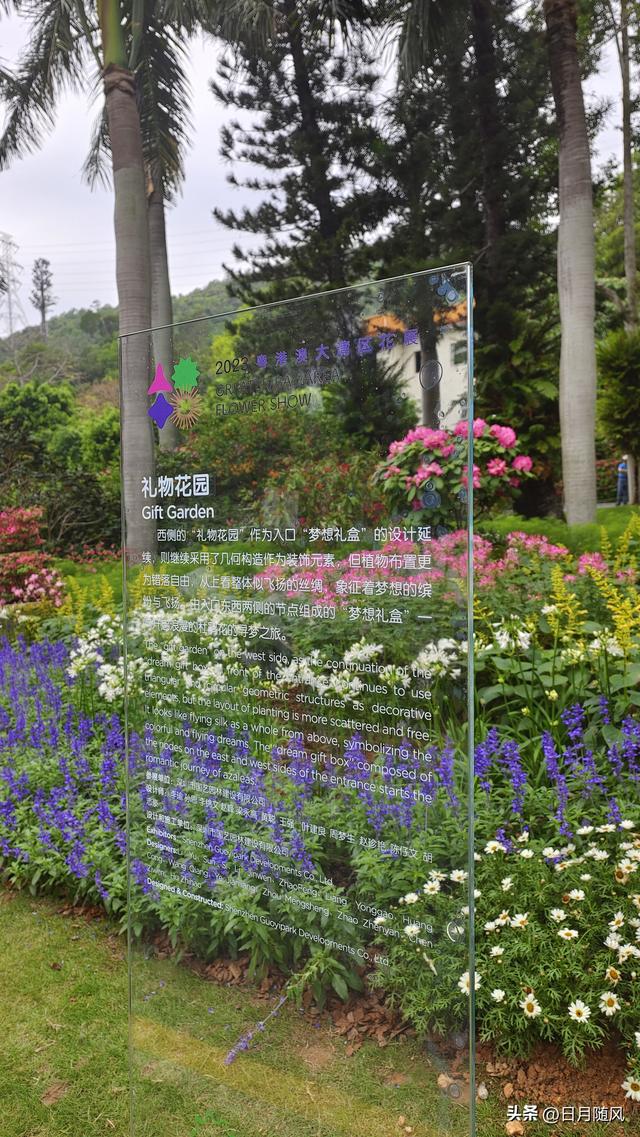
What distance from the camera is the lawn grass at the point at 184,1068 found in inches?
54.8

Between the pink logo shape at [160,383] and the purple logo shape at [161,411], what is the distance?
0.02 metres

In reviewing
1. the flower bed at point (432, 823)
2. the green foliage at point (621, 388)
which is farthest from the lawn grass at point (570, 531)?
the flower bed at point (432, 823)

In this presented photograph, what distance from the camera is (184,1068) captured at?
5.63 ft

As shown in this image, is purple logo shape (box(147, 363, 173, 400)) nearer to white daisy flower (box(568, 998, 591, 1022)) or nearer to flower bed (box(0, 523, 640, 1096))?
flower bed (box(0, 523, 640, 1096))

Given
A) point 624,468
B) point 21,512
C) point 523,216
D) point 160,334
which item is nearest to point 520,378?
point 523,216

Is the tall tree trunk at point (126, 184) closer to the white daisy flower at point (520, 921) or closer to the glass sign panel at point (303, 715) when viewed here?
the glass sign panel at point (303, 715)

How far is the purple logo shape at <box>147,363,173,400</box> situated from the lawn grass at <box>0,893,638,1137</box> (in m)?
1.31

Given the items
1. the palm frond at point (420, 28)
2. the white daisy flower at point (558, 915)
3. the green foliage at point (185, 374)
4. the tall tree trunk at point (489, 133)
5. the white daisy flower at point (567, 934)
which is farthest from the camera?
the tall tree trunk at point (489, 133)

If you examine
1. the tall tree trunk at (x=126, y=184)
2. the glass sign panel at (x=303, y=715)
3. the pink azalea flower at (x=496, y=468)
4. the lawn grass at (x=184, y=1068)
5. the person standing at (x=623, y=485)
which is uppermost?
the tall tree trunk at (x=126, y=184)

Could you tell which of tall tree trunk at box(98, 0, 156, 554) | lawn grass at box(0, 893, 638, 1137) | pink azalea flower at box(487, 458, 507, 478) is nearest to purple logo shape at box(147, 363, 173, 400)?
lawn grass at box(0, 893, 638, 1137)

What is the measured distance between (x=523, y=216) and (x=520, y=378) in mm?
2362

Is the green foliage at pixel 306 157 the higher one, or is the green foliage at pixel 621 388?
the green foliage at pixel 306 157

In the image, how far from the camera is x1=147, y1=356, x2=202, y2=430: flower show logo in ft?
5.64

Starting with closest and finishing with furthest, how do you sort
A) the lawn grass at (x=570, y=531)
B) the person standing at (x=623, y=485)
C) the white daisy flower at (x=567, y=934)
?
the white daisy flower at (x=567, y=934) → the lawn grass at (x=570, y=531) → the person standing at (x=623, y=485)
